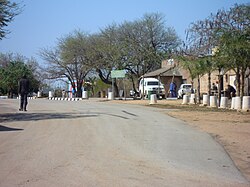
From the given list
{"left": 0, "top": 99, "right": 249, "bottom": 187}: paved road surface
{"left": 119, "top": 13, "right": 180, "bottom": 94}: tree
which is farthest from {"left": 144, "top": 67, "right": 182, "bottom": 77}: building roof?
{"left": 0, "top": 99, "right": 249, "bottom": 187}: paved road surface

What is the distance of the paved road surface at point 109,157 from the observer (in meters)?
7.90

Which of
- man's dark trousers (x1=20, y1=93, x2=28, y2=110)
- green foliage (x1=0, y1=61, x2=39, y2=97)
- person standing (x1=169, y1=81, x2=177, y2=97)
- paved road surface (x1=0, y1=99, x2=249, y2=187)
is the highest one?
green foliage (x1=0, y1=61, x2=39, y2=97)

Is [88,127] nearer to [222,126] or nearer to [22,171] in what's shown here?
[222,126]

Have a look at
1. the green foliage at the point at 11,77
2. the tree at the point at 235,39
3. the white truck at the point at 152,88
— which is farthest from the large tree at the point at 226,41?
the green foliage at the point at 11,77

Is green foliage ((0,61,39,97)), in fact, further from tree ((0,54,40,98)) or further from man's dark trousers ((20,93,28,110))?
man's dark trousers ((20,93,28,110))

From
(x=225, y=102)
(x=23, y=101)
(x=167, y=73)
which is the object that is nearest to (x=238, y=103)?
(x=225, y=102)

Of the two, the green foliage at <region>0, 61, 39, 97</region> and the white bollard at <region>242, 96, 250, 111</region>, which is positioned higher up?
the green foliage at <region>0, 61, 39, 97</region>

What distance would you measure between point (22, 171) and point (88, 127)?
7108mm

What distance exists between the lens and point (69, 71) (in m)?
65.0

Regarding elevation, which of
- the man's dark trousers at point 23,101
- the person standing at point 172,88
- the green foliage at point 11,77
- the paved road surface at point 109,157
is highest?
the green foliage at point 11,77

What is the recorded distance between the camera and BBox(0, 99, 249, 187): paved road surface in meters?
7.90

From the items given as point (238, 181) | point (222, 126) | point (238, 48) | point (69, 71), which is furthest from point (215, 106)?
point (69, 71)

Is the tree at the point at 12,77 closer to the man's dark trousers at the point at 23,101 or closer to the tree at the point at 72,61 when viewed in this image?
the tree at the point at 72,61

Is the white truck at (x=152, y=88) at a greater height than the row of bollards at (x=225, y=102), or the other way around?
the white truck at (x=152, y=88)
